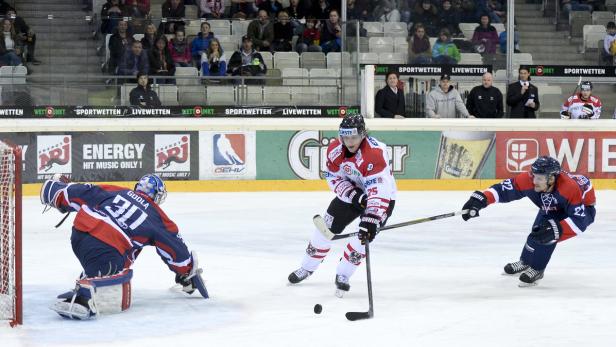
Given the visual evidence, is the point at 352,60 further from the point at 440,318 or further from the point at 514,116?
the point at 440,318

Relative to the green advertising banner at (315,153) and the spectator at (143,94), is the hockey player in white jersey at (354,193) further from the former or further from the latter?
the spectator at (143,94)

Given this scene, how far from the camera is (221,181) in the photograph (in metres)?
12.5

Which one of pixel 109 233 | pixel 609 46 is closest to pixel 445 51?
pixel 609 46

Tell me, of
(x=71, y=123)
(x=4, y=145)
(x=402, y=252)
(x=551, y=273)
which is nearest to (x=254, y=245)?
(x=402, y=252)

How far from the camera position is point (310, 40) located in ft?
43.8

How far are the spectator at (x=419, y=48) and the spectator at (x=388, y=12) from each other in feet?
0.97

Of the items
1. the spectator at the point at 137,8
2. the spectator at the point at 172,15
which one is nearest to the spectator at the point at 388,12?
the spectator at the point at 172,15

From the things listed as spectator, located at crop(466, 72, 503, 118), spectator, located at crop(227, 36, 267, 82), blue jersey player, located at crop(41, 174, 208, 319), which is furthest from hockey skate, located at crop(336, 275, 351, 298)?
spectator, located at crop(466, 72, 503, 118)

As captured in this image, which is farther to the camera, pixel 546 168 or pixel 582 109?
pixel 582 109

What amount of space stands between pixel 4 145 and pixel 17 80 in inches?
254

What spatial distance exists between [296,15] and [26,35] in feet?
11.2

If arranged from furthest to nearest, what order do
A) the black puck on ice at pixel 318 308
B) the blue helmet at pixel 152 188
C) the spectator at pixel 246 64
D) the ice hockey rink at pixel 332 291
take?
1. the spectator at pixel 246 64
2. the blue helmet at pixel 152 188
3. the black puck on ice at pixel 318 308
4. the ice hockey rink at pixel 332 291

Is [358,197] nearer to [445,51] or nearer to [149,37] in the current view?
[149,37]

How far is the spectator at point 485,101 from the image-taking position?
13148mm
